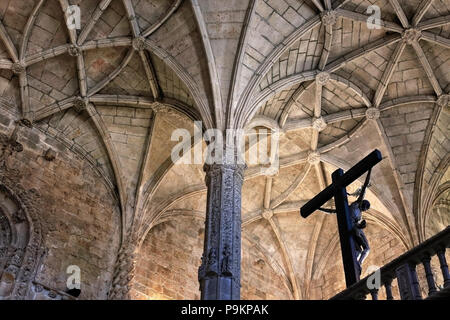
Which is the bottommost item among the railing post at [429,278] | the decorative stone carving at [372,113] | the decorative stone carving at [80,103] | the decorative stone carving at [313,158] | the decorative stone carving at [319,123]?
the railing post at [429,278]

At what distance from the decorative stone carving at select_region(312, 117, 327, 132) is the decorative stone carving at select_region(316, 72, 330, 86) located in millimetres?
1185

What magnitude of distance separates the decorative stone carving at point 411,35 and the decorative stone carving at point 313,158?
371cm

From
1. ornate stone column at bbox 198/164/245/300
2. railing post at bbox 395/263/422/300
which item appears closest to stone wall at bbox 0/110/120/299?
ornate stone column at bbox 198/164/245/300

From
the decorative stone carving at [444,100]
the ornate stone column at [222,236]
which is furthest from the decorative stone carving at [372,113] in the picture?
the ornate stone column at [222,236]

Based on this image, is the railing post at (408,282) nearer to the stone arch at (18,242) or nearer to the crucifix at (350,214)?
the crucifix at (350,214)

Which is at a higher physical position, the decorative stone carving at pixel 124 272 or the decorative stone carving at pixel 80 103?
the decorative stone carving at pixel 80 103

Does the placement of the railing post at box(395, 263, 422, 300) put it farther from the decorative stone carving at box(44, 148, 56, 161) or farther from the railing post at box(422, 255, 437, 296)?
the decorative stone carving at box(44, 148, 56, 161)

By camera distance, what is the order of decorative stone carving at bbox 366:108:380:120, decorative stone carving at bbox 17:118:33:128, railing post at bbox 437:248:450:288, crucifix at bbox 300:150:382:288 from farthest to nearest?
1. decorative stone carving at bbox 366:108:380:120
2. decorative stone carving at bbox 17:118:33:128
3. crucifix at bbox 300:150:382:288
4. railing post at bbox 437:248:450:288

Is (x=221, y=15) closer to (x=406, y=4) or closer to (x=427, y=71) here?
(x=406, y=4)

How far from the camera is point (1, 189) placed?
11.6 metres

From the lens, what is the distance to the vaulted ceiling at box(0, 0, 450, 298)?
12.1m

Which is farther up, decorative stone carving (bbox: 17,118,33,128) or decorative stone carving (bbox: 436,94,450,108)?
decorative stone carving (bbox: 436,94,450,108)

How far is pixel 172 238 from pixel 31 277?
4535mm

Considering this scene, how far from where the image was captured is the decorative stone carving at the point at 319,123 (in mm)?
14289
